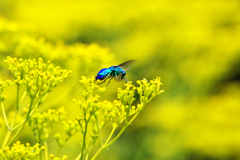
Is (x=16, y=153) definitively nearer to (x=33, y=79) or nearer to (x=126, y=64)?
(x=33, y=79)

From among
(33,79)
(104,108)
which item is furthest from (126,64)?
(33,79)

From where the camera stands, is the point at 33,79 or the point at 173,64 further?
the point at 173,64

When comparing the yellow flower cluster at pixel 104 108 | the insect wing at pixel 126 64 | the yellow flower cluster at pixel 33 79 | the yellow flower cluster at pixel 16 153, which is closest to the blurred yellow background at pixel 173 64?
the insect wing at pixel 126 64

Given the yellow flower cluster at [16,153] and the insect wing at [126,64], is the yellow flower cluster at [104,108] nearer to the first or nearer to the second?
the yellow flower cluster at [16,153]

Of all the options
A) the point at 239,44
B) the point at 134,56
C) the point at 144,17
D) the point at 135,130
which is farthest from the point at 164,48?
the point at 135,130

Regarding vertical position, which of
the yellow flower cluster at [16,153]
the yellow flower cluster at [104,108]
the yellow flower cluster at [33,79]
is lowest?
the yellow flower cluster at [16,153]

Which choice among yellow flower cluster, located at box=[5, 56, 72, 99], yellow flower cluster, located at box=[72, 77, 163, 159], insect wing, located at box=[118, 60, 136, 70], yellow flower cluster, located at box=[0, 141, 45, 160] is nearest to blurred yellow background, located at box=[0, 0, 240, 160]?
insect wing, located at box=[118, 60, 136, 70]

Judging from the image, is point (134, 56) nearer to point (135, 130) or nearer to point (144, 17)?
point (144, 17)

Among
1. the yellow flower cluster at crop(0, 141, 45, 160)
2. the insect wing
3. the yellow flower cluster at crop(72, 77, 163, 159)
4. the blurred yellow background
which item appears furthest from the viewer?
the blurred yellow background

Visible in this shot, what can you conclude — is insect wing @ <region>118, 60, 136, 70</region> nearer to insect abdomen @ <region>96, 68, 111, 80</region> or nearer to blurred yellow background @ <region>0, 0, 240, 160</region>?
insect abdomen @ <region>96, 68, 111, 80</region>
